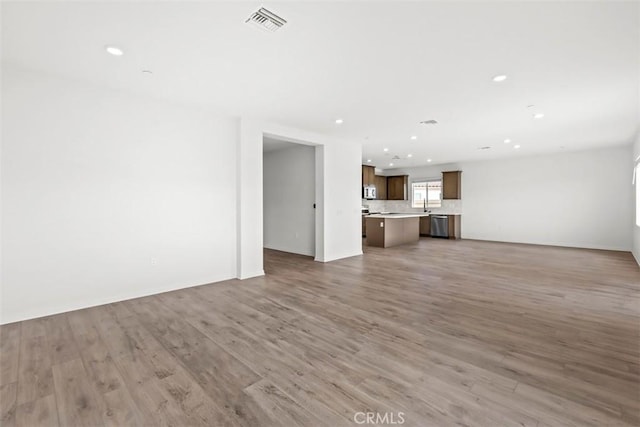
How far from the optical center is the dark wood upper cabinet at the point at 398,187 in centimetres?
1165

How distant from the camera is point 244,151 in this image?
4746 mm

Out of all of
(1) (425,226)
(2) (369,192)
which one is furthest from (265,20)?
(1) (425,226)

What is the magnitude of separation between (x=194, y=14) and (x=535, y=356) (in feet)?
12.2

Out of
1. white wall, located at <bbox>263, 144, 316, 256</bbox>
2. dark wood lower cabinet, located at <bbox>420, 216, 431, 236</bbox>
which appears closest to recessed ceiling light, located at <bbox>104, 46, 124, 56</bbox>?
white wall, located at <bbox>263, 144, 316, 256</bbox>

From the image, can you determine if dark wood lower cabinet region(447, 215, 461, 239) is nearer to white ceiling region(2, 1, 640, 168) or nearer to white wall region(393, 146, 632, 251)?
Result: white wall region(393, 146, 632, 251)

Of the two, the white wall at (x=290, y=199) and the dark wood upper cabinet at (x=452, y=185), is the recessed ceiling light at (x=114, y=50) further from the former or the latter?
the dark wood upper cabinet at (x=452, y=185)

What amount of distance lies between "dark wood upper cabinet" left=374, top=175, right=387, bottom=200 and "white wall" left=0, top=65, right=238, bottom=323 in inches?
308

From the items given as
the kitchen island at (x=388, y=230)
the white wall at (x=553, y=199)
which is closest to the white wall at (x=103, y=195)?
the kitchen island at (x=388, y=230)

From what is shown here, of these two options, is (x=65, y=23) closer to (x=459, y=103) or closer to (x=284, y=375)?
(x=284, y=375)

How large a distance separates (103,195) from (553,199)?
34.5 ft

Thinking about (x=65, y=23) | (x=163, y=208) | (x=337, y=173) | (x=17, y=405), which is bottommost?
(x=17, y=405)

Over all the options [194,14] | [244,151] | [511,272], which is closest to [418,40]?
[194,14]

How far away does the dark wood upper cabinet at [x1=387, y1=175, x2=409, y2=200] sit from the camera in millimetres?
11648

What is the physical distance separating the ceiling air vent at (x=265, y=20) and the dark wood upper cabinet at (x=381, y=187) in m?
9.52
